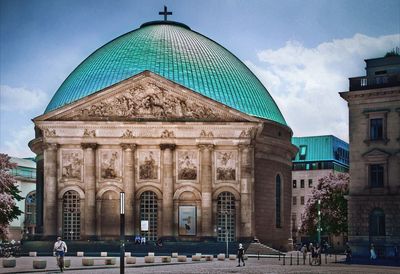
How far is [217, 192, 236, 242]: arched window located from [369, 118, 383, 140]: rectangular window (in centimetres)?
1914

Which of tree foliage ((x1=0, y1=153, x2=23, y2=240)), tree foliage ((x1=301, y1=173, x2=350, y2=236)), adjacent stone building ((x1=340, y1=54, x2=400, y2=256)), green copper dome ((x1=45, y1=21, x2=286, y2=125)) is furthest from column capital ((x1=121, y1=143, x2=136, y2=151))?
tree foliage ((x1=301, y1=173, x2=350, y2=236))

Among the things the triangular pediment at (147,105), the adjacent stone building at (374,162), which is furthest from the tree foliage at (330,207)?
the adjacent stone building at (374,162)

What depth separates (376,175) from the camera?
72.4 metres

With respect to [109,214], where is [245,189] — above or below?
above

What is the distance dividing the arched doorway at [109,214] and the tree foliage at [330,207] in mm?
29784

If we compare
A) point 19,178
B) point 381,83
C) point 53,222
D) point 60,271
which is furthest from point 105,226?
point 19,178

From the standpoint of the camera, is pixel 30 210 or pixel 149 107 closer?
pixel 149 107

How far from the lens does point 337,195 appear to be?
104m

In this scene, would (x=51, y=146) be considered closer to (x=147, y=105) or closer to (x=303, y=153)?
(x=147, y=105)

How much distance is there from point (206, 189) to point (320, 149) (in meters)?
62.6

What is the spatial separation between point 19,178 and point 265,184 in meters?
55.5

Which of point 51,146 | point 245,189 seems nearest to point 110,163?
point 51,146

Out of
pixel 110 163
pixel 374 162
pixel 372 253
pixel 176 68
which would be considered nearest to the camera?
pixel 372 253

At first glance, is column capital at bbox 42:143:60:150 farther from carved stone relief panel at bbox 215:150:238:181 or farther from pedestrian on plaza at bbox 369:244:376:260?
pedestrian on plaza at bbox 369:244:376:260
